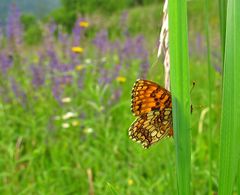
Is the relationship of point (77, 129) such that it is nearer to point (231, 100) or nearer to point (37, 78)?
point (37, 78)

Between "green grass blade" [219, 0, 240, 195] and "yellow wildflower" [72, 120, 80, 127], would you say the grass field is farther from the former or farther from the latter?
"green grass blade" [219, 0, 240, 195]

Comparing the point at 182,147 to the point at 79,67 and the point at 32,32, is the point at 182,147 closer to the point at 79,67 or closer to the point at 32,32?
the point at 79,67

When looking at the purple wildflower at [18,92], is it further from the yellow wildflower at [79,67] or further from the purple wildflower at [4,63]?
the yellow wildflower at [79,67]

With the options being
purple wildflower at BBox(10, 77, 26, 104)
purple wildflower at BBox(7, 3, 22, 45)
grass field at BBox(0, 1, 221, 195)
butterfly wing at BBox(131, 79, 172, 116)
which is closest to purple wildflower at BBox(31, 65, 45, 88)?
grass field at BBox(0, 1, 221, 195)

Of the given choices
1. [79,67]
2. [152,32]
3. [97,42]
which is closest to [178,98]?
[79,67]

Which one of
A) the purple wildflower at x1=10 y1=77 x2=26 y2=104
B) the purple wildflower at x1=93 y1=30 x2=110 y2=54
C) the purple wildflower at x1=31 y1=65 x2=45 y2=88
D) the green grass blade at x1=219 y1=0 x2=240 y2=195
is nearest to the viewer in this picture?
the green grass blade at x1=219 y1=0 x2=240 y2=195

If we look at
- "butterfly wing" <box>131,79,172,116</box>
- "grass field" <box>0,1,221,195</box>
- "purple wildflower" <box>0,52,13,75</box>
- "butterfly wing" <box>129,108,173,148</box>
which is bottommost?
"grass field" <box>0,1,221,195</box>

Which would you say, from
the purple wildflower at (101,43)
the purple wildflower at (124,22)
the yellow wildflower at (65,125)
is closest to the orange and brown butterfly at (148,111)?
the yellow wildflower at (65,125)
